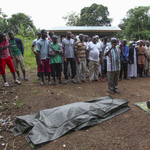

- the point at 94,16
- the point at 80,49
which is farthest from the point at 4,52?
the point at 94,16

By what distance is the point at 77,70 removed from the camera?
5734mm

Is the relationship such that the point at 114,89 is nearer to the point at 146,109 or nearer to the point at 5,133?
the point at 146,109

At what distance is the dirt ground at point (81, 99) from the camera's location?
7.80ft

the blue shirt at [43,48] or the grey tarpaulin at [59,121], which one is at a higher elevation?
the blue shirt at [43,48]

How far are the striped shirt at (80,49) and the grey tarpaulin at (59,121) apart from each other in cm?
278

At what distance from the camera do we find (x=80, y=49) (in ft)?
18.1

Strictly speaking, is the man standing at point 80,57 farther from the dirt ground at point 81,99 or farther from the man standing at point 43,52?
the man standing at point 43,52

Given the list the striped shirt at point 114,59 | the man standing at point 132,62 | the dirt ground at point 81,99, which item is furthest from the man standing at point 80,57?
the man standing at point 132,62

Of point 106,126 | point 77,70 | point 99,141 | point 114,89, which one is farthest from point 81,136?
point 77,70

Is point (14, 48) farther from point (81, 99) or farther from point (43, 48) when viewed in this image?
point (81, 99)

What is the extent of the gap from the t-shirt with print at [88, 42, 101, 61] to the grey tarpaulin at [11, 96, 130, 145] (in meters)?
2.93

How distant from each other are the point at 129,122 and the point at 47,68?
3.29 metres

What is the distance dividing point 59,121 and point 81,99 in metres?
1.58

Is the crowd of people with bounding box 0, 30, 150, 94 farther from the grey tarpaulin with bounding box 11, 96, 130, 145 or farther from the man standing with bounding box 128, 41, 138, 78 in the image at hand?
the grey tarpaulin with bounding box 11, 96, 130, 145
